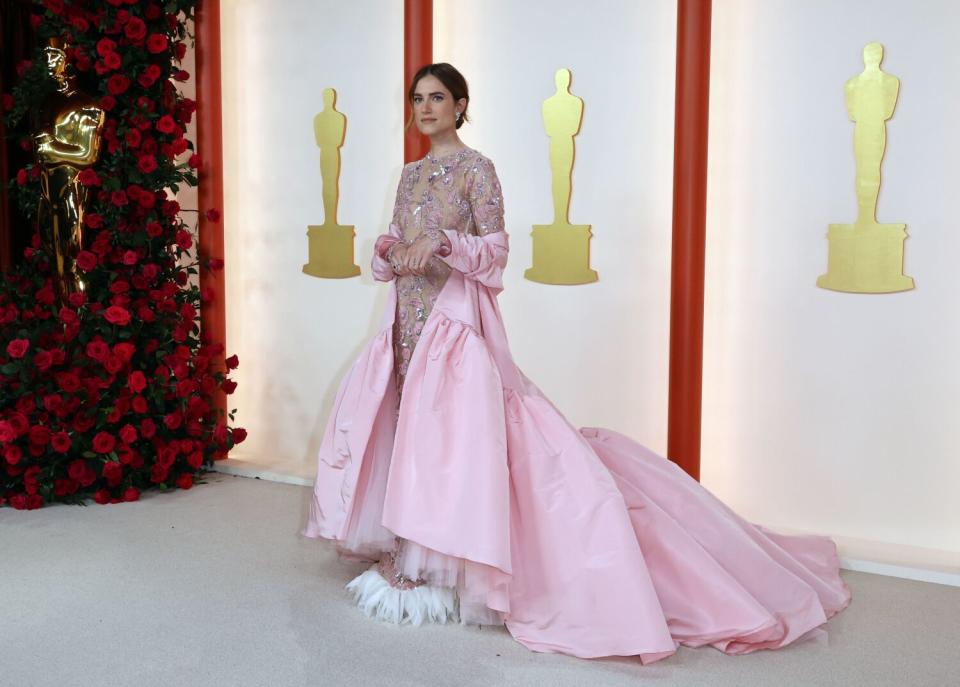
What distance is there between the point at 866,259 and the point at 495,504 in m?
1.83

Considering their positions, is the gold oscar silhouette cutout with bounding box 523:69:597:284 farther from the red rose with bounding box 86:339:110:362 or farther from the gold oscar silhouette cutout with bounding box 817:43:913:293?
the red rose with bounding box 86:339:110:362

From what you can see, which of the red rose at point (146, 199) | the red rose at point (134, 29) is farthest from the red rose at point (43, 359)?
the red rose at point (134, 29)

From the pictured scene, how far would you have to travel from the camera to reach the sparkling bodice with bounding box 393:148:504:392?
96.8 inches

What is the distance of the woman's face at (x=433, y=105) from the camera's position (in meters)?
2.47

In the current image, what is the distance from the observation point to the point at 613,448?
2.62 metres

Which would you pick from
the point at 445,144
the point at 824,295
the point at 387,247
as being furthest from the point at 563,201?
the point at 387,247

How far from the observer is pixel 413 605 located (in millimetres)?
2408

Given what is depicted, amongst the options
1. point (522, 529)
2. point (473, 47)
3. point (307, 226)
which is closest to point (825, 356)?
point (522, 529)

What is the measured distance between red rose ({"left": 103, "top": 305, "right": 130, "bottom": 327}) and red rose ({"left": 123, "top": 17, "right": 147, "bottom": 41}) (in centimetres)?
118

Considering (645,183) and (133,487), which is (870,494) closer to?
(645,183)

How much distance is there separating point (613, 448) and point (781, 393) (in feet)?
3.57

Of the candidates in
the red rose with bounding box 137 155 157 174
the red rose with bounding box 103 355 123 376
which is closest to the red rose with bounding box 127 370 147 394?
the red rose with bounding box 103 355 123 376

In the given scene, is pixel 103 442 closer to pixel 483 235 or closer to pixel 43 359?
pixel 43 359

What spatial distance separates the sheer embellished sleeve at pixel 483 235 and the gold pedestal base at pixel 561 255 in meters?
1.22
